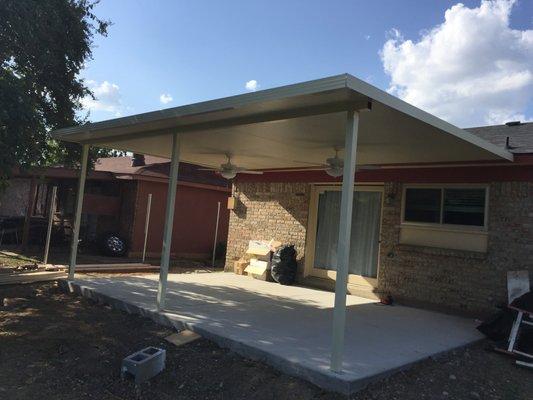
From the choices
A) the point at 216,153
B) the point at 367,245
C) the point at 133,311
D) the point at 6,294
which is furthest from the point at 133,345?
the point at 367,245

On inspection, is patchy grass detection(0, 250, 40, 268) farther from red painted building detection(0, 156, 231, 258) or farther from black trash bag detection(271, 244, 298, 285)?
Answer: black trash bag detection(271, 244, 298, 285)

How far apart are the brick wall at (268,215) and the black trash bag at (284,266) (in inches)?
8.0

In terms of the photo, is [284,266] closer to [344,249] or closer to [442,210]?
[442,210]

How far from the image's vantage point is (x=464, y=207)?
8289mm

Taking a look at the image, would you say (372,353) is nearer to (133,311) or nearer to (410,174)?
(133,311)

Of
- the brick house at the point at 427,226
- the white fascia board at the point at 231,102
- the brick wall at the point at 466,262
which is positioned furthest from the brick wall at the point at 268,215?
the white fascia board at the point at 231,102

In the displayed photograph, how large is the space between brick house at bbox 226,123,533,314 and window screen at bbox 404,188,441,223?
0.06ft

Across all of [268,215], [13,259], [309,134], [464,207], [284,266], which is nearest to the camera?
[309,134]

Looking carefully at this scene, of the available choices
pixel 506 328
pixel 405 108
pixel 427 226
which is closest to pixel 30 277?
pixel 427 226

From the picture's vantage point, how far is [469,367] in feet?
17.7

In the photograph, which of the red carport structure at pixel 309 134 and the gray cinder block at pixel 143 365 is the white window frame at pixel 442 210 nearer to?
the red carport structure at pixel 309 134

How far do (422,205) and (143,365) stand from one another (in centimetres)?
606

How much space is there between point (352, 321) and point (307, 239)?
3.82 m

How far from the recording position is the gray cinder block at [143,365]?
462 centimetres
